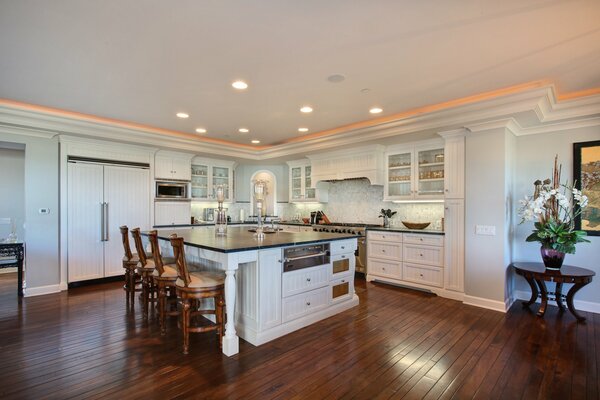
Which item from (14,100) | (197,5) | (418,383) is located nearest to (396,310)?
(418,383)

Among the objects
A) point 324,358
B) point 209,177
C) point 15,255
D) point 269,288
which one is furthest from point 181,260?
point 209,177

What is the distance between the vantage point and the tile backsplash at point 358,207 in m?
5.43

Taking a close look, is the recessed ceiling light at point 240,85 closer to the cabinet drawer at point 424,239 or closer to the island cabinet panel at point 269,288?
the island cabinet panel at point 269,288

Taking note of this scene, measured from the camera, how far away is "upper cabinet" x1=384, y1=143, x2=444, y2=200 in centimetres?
490

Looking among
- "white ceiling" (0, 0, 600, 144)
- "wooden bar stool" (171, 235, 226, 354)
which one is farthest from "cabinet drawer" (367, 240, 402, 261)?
"wooden bar stool" (171, 235, 226, 354)

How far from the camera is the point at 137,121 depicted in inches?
191

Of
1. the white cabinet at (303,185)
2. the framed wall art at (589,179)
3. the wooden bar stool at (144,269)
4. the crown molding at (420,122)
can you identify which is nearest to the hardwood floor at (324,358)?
the wooden bar stool at (144,269)

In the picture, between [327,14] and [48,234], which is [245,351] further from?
[48,234]

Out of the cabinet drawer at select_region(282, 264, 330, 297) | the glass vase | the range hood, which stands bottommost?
the cabinet drawer at select_region(282, 264, 330, 297)

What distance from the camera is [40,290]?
4.62 meters

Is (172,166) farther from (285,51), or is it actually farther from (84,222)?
(285,51)

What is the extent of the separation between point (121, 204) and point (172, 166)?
1210 millimetres

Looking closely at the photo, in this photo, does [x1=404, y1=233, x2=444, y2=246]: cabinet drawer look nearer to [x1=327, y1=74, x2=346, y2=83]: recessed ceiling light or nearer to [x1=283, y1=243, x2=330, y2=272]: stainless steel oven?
[x1=283, y1=243, x2=330, y2=272]: stainless steel oven

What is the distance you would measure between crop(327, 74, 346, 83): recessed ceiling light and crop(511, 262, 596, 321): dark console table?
3.31 meters
